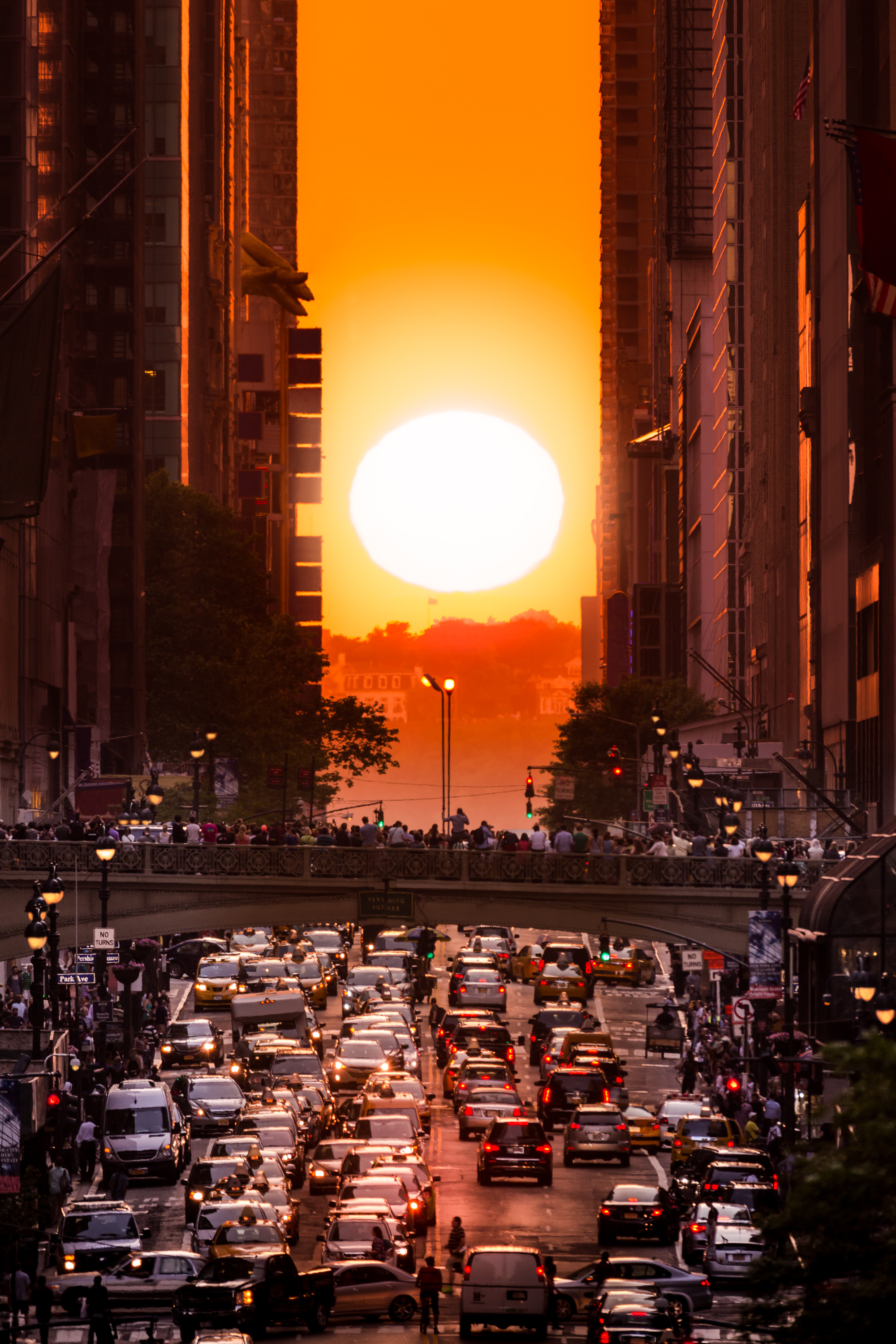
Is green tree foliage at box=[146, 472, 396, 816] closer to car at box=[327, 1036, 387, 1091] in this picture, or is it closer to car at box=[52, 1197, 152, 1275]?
car at box=[327, 1036, 387, 1091]

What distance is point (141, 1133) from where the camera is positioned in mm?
53344

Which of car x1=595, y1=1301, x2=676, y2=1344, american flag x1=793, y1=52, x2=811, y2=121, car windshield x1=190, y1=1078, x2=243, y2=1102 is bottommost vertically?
car x1=595, y1=1301, x2=676, y2=1344

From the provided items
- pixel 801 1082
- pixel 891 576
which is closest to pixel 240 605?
pixel 891 576

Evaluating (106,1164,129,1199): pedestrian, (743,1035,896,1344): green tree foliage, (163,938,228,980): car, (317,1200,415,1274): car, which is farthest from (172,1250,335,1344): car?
(163,938,228,980): car

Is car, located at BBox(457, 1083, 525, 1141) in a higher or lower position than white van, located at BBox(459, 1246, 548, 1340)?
higher

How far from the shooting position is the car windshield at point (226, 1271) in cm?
3428

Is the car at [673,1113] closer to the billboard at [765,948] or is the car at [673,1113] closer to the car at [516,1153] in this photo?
the billboard at [765,948]

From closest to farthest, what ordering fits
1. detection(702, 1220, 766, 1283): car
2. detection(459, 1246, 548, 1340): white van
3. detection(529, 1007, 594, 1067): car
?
detection(459, 1246, 548, 1340): white van → detection(702, 1220, 766, 1283): car → detection(529, 1007, 594, 1067): car

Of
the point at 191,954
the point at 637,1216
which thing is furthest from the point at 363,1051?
the point at 191,954

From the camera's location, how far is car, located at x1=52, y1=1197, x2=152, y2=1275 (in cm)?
3784

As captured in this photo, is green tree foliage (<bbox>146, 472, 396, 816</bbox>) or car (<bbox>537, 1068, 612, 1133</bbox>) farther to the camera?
green tree foliage (<bbox>146, 472, 396, 816</bbox>)

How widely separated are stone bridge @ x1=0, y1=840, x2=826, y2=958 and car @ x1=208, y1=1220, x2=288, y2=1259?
2480 cm

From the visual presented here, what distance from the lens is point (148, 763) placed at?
112 meters

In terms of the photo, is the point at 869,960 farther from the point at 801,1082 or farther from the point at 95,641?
the point at 95,641
